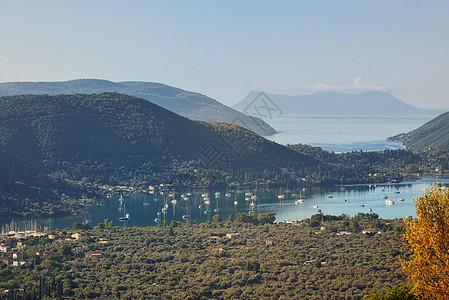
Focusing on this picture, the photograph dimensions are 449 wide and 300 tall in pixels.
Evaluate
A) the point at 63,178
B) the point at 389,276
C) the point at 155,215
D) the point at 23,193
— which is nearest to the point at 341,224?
the point at 389,276

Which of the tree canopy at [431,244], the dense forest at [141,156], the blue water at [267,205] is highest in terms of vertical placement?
the dense forest at [141,156]

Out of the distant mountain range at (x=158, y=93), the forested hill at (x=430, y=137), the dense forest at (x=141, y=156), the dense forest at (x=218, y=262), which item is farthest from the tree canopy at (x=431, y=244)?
the distant mountain range at (x=158, y=93)

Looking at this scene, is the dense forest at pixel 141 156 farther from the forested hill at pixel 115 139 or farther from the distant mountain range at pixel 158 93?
the distant mountain range at pixel 158 93

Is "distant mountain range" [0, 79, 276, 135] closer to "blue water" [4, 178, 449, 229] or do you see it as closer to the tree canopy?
"blue water" [4, 178, 449, 229]

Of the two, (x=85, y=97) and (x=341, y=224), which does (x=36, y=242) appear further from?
(x=85, y=97)

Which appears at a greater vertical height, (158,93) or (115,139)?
(158,93)

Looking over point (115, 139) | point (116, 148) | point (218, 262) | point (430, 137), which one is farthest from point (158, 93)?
point (218, 262)

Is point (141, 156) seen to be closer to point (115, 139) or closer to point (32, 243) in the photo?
point (115, 139)
